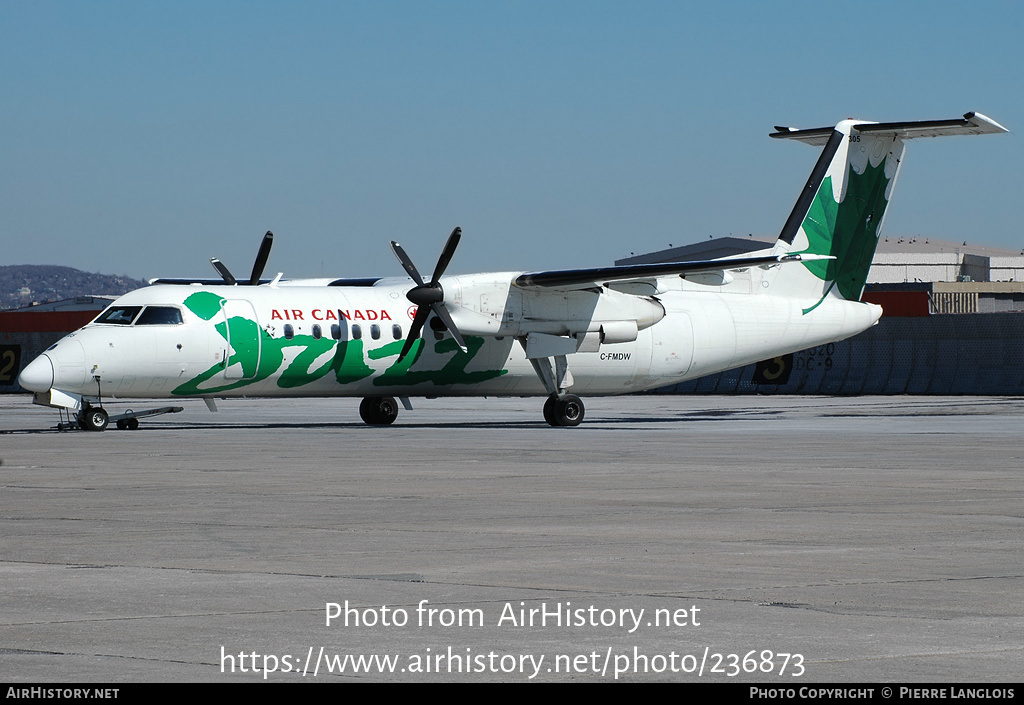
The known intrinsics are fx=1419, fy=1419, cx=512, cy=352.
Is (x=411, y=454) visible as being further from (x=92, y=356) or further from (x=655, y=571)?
(x=655, y=571)

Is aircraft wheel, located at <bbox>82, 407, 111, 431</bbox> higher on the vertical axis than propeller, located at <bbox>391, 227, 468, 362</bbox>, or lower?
lower

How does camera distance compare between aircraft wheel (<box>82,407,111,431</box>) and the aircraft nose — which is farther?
aircraft wheel (<box>82,407,111,431</box>)

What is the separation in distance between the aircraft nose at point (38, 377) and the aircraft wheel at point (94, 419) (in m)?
1.52

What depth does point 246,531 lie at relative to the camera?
1242 centimetres

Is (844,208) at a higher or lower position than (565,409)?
higher

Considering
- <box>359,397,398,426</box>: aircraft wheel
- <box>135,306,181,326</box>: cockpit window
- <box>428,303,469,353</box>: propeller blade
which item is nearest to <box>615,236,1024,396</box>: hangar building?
<box>359,397,398,426</box>: aircraft wheel

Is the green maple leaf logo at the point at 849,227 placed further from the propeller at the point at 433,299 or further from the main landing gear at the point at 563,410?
the propeller at the point at 433,299

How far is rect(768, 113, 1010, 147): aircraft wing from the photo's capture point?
33969 mm

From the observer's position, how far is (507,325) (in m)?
32.8

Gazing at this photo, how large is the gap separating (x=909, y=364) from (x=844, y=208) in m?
17.1

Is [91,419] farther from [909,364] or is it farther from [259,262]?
[909,364]

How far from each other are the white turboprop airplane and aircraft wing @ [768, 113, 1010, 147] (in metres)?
0.04

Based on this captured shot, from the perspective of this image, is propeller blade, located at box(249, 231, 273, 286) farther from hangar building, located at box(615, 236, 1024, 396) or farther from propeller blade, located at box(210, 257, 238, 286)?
hangar building, located at box(615, 236, 1024, 396)

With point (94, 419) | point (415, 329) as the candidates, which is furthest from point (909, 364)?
point (94, 419)
